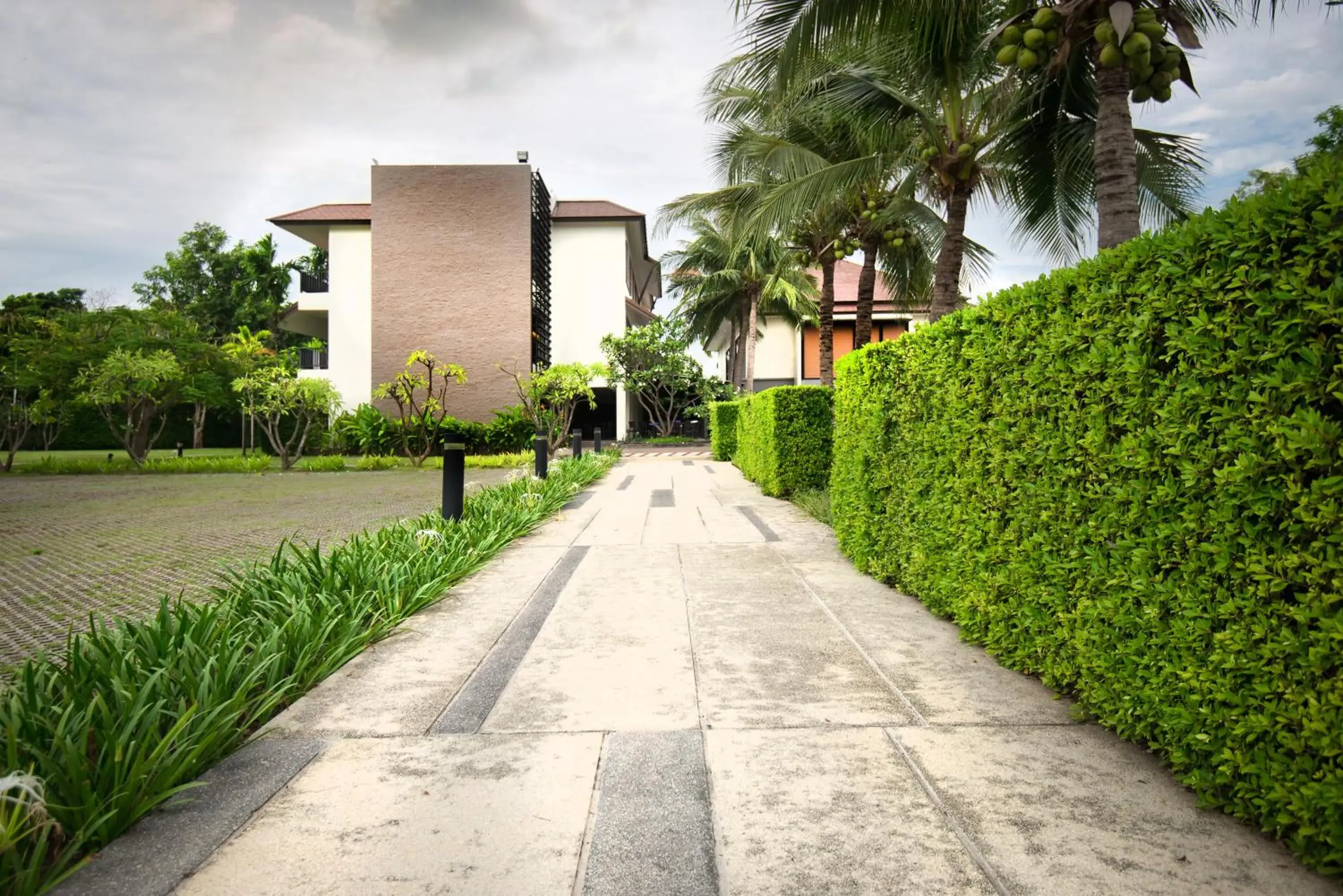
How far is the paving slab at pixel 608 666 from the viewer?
307 cm

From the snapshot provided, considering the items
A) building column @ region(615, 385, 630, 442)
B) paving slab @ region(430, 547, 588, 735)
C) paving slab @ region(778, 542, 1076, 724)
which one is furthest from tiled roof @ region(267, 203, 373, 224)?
paving slab @ region(778, 542, 1076, 724)

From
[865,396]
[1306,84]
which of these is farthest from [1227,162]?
[865,396]

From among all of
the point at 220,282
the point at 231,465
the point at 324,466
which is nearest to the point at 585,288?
the point at 324,466

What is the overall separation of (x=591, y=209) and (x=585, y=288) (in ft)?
10.9

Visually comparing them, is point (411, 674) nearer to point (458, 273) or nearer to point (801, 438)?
point (801, 438)

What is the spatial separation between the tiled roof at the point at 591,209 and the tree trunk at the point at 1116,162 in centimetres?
2480

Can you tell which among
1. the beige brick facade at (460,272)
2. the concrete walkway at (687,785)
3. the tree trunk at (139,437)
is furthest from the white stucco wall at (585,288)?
the concrete walkway at (687,785)

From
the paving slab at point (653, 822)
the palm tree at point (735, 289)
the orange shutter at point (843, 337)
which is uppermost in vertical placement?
the palm tree at point (735, 289)

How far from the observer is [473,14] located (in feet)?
26.8

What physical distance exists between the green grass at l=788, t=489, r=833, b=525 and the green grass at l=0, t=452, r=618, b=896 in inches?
190

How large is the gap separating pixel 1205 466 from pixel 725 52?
19.0 feet

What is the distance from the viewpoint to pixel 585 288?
2986 cm

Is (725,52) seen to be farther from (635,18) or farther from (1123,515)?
(1123,515)

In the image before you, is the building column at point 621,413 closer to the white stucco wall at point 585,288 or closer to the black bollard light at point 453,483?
the white stucco wall at point 585,288
